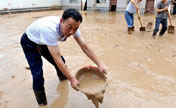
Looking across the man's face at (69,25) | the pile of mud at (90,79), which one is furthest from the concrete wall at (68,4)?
the man's face at (69,25)

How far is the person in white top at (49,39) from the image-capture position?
5.25 ft

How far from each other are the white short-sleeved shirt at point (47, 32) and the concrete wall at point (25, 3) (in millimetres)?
12434

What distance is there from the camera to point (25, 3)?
14055 mm

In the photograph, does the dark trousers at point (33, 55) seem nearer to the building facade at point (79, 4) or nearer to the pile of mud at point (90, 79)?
the pile of mud at point (90, 79)

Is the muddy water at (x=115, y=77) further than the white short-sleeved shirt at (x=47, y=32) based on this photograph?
Yes

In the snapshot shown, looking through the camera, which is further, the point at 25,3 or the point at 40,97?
the point at 25,3

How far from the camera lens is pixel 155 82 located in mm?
2754

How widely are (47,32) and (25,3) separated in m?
13.9

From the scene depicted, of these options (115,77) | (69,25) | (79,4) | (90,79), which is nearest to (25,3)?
(79,4)

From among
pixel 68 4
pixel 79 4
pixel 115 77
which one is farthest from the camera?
pixel 68 4

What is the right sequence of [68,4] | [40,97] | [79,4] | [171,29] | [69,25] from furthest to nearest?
1. [68,4]
2. [79,4]
3. [171,29]
4. [40,97]
5. [69,25]

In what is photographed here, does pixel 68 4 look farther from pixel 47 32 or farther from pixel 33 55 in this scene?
pixel 47 32

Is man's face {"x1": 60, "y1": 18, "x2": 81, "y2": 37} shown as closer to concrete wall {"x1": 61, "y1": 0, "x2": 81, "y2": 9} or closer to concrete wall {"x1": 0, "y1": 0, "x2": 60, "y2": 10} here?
concrete wall {"x1": 0, "y1": 0, "x2": 60, "y2": 10}

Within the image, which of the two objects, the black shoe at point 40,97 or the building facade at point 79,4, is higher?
the building facade at point 79,4
